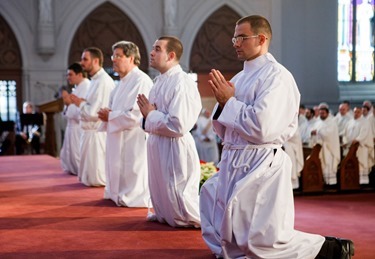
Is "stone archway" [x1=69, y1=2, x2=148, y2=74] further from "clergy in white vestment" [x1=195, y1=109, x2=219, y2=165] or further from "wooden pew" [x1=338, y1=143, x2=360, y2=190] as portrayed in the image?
"wooden pew" [x1=338, y1=143, x2=360, y2=190]

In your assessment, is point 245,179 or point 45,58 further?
point 45,58

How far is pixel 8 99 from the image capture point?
19.2 metres

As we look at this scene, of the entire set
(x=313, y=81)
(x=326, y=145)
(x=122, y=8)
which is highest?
(x=122, y=8)

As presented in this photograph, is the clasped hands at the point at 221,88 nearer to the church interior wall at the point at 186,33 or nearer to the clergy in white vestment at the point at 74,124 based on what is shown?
the clergy in white vestment at the point at 74,124

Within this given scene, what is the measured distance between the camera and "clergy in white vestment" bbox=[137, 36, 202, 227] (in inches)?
232

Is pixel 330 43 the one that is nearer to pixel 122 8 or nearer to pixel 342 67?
pixel 342 67

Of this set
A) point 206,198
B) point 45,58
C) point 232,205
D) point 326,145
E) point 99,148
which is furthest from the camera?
point 45,58

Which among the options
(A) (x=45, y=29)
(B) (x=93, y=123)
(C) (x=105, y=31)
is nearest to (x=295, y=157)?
(B) (x=93, y=123)

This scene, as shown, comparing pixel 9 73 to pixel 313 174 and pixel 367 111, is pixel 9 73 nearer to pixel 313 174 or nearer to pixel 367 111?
pixel 367 111

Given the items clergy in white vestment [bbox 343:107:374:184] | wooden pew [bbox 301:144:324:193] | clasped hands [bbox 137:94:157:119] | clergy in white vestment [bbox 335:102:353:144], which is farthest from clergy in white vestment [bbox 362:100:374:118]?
clasped hands [bbox 137:94:157:119]

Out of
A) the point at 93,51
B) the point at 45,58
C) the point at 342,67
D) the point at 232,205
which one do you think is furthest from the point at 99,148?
the point at 342,67

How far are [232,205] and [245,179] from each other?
199mm

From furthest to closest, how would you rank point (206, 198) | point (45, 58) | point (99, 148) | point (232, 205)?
Answer: point (45, 58), point (99, 148), point (206, 198), point (232, 205)

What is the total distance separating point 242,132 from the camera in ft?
14.3
